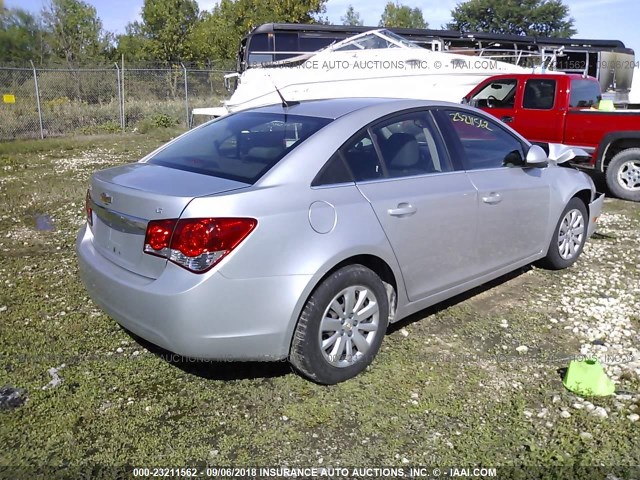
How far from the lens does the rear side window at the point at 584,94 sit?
9164 mm

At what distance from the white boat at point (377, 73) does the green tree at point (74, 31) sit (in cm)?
2158

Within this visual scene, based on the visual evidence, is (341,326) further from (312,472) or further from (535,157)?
(535,157)

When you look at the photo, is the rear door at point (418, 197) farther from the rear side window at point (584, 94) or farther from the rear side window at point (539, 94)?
the rear side window at point (584, 94)

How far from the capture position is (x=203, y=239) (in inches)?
109

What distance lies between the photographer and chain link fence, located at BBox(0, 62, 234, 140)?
648 inches

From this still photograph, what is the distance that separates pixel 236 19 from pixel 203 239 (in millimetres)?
29180

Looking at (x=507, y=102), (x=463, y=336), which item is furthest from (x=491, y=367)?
(x=507, y=102)

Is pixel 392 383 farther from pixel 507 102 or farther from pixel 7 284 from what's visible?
pixel 507 102

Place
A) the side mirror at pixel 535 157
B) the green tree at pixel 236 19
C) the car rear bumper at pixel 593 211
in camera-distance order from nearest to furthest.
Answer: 1. the side mirror at pixel 535 157
2. the car rear bumper at pixel 593 211
3. the green tree at pixel 236 19

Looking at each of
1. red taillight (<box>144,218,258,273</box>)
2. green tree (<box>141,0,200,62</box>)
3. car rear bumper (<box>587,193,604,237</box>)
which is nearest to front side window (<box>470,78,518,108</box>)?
car rear bumper (<box>587,193,604,237</box>)

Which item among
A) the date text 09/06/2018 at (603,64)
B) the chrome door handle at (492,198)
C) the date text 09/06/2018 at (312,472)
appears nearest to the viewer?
the date text 09/06/2018 at (312,472)

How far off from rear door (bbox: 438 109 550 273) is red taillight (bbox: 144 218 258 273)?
1891 millimetres

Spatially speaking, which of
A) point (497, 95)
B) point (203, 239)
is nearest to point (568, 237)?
point (203, 239)

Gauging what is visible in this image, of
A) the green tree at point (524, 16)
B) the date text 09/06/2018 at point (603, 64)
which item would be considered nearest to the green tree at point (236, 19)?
→ the date text 09/06/2018 at point (603, 64)
